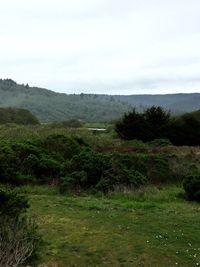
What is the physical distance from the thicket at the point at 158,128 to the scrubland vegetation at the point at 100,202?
3.62m

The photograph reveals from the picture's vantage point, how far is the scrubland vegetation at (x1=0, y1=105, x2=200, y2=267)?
1095cm

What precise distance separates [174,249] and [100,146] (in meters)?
15.5

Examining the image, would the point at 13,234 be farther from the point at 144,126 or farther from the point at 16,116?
the point at 16,116

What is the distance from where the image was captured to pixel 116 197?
59.1 feet

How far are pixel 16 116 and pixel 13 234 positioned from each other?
58.4 metres

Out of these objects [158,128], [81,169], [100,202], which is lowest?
[100,202]

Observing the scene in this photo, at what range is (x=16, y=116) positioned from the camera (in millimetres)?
66500

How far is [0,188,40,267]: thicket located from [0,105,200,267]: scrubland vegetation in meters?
0.03

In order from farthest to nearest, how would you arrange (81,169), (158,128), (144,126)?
1. (158,128)
2. (144,126)
3. (81,169)

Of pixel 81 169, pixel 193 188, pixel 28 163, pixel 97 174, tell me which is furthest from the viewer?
Result: pixel 28 163

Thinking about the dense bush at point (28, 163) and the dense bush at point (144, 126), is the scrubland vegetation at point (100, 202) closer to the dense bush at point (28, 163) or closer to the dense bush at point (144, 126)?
the dense bush at point (28, 163)

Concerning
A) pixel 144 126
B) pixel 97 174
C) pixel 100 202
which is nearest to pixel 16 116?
pixel 144 126

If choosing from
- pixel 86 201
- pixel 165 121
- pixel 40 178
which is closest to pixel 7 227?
pixel 86 201

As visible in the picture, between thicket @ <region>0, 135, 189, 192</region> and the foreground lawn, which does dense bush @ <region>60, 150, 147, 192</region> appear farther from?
the foreground lawn
